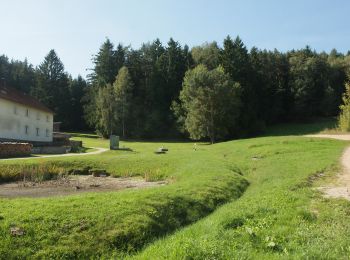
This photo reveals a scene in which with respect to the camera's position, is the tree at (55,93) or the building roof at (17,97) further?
the tree at (55,93)

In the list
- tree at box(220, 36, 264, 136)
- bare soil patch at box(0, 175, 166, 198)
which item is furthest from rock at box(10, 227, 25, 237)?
tree at box(220, 36, 264, 136)

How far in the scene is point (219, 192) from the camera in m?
17.8

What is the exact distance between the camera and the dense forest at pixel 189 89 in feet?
227

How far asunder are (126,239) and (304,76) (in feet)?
281

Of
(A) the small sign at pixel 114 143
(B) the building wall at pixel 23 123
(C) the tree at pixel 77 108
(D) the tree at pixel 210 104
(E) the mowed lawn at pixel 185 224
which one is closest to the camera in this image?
(E) the mowed lawn at pixel 185 224

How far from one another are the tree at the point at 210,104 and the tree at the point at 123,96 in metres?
17.2

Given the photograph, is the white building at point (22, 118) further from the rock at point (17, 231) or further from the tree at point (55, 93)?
the rock at point (17, 231)

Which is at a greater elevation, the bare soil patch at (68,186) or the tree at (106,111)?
the tree at (106,111)

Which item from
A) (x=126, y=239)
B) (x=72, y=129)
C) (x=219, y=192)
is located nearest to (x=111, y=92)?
(x=72, y=129)

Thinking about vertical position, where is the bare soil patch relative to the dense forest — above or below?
below

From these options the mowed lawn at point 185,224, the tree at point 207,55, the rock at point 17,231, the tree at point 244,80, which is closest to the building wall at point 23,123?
the tree at point 244,80

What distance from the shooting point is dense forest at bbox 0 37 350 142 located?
69.0 m

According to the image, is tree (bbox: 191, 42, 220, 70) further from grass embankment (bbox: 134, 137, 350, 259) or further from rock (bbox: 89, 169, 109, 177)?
grass embankment (bbox: 134, 137, 350, 259)

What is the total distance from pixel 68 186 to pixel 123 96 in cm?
6198
